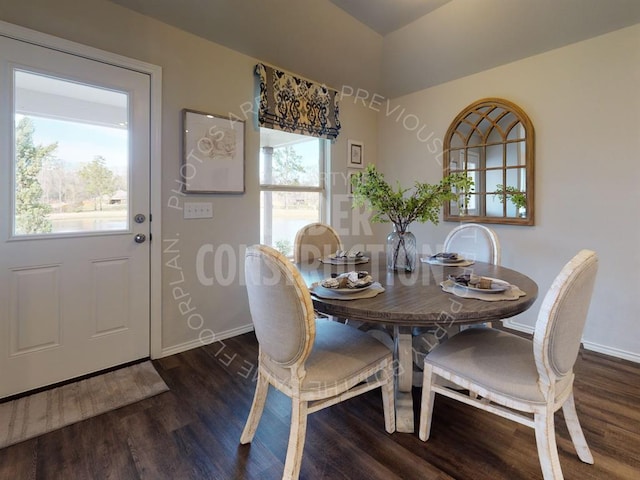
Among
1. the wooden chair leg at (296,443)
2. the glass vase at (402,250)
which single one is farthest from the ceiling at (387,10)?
the wooden chair leg at (296,443)

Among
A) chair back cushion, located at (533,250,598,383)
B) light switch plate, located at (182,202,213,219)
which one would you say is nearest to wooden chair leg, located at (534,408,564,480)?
chair back cushion, located at (533,250,598,383)

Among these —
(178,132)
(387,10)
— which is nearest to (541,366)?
(178,132)

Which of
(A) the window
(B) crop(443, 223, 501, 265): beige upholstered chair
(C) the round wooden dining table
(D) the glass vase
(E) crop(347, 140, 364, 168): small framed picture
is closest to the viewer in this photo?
(C) the round wooden dining table

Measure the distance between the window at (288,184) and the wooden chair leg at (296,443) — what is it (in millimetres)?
1914

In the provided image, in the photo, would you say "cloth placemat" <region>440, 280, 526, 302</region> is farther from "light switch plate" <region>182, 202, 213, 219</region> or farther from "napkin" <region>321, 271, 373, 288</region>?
"light switch plate" <region>182, 202, 213, 219</region>

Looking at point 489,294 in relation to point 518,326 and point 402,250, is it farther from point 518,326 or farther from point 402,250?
point 518,326

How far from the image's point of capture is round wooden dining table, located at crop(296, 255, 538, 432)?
1.25 m

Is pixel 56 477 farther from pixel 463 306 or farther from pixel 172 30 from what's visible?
pixel 172 30

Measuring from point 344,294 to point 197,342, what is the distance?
168cm

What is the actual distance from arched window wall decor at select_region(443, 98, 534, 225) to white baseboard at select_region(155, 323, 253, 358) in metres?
2.23

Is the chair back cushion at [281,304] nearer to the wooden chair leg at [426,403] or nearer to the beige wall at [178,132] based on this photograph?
the wooden chair leg at [426,403]

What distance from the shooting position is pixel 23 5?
71.2 inches

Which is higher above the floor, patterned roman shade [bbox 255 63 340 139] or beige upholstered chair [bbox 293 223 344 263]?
patterned roman shade [bbox 255 63 340 139]

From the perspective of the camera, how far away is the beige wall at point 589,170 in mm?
2348
